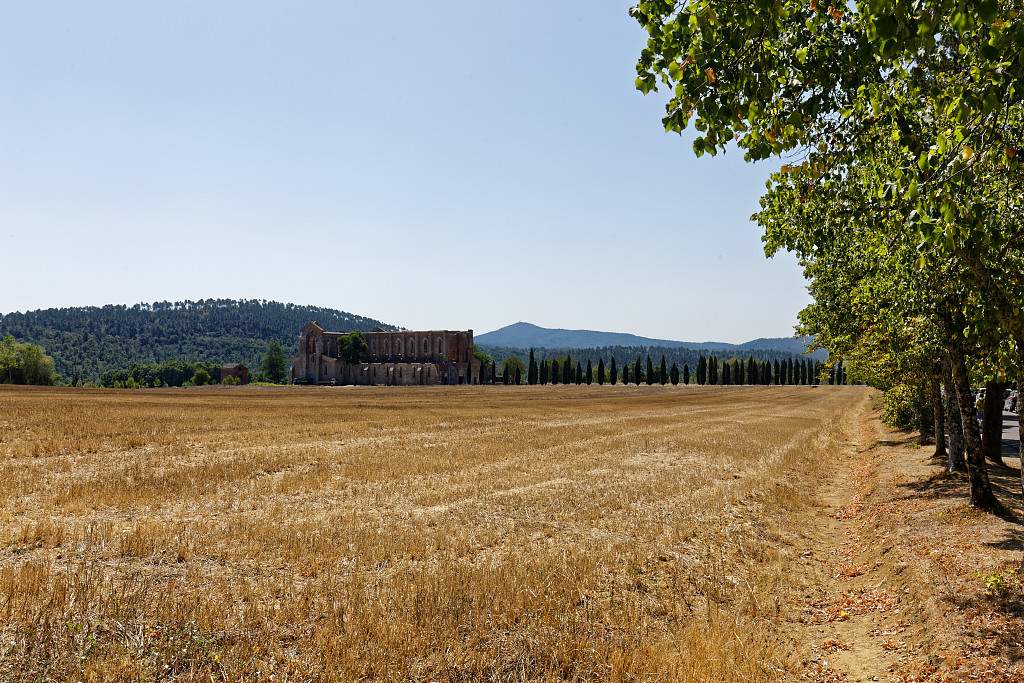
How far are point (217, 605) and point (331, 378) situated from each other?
190902 mm

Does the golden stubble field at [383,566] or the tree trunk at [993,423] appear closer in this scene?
the golden stubble field at [383,566]

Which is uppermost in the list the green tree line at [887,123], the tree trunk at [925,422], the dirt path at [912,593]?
the green tree line at [887,123]

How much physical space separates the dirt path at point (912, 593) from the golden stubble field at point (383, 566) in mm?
745

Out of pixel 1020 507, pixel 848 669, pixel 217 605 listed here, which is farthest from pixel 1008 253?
pixel 217 605

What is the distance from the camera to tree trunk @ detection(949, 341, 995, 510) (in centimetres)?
1641

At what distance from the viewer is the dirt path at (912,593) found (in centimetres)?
941

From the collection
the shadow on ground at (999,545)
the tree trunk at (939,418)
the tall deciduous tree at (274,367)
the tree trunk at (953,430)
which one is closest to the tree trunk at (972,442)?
the shadow on ground at (999,545)

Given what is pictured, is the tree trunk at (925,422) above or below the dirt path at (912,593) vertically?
above

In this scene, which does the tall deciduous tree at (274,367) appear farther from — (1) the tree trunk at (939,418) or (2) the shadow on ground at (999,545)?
(2) the shadow on ground at (999,545)

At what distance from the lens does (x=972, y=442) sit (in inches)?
651

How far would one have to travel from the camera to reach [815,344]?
28.6 m

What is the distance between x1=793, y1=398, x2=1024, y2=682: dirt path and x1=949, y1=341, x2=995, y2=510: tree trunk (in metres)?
0.64

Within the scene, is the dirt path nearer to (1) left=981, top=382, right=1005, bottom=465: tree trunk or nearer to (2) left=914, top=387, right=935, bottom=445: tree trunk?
(1) left=981, top=382, right=1005, bottom=465: tree trunk

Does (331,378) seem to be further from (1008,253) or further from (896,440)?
(1008,253)
